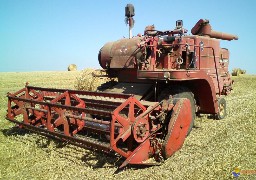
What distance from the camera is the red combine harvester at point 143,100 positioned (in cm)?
433

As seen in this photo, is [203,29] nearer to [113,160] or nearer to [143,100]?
[143,100]

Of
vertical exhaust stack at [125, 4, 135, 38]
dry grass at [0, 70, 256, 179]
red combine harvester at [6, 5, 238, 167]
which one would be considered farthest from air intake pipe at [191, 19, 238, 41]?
dry grass at [0, 70, 256, 179]

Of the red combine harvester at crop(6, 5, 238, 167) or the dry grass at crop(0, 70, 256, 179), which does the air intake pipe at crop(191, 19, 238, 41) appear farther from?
the dry grass at crop(0, 70, 256, 179)

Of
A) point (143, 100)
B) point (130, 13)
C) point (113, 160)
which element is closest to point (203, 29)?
point (130, 13)

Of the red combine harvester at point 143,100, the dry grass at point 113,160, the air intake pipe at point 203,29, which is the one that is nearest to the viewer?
the dry grass at point 113,160

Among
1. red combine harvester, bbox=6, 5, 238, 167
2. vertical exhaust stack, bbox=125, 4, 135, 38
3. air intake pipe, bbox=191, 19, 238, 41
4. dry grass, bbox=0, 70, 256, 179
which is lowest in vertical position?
dry grass, bbox=0, 70, 256, 179

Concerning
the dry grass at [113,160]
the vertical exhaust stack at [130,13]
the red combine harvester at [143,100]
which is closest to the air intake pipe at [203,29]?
the red combine harvester at [143,100]

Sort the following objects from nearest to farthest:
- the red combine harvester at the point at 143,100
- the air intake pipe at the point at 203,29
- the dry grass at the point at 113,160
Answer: the dry grass at the point at 113,160 → the red combine harvester at the point at 143,100 → the air intake pipe at the point at 203,29

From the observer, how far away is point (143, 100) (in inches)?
219

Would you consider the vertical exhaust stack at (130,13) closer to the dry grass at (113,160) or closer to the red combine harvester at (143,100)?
the red combine harvester at (143,100)

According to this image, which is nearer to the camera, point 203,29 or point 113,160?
point 113,160

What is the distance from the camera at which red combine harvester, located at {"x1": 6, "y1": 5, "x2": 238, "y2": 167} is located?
14.2 feet

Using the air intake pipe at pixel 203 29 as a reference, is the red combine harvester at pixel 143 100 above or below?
below

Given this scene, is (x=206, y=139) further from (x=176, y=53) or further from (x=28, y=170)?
(x=28, y=170)
